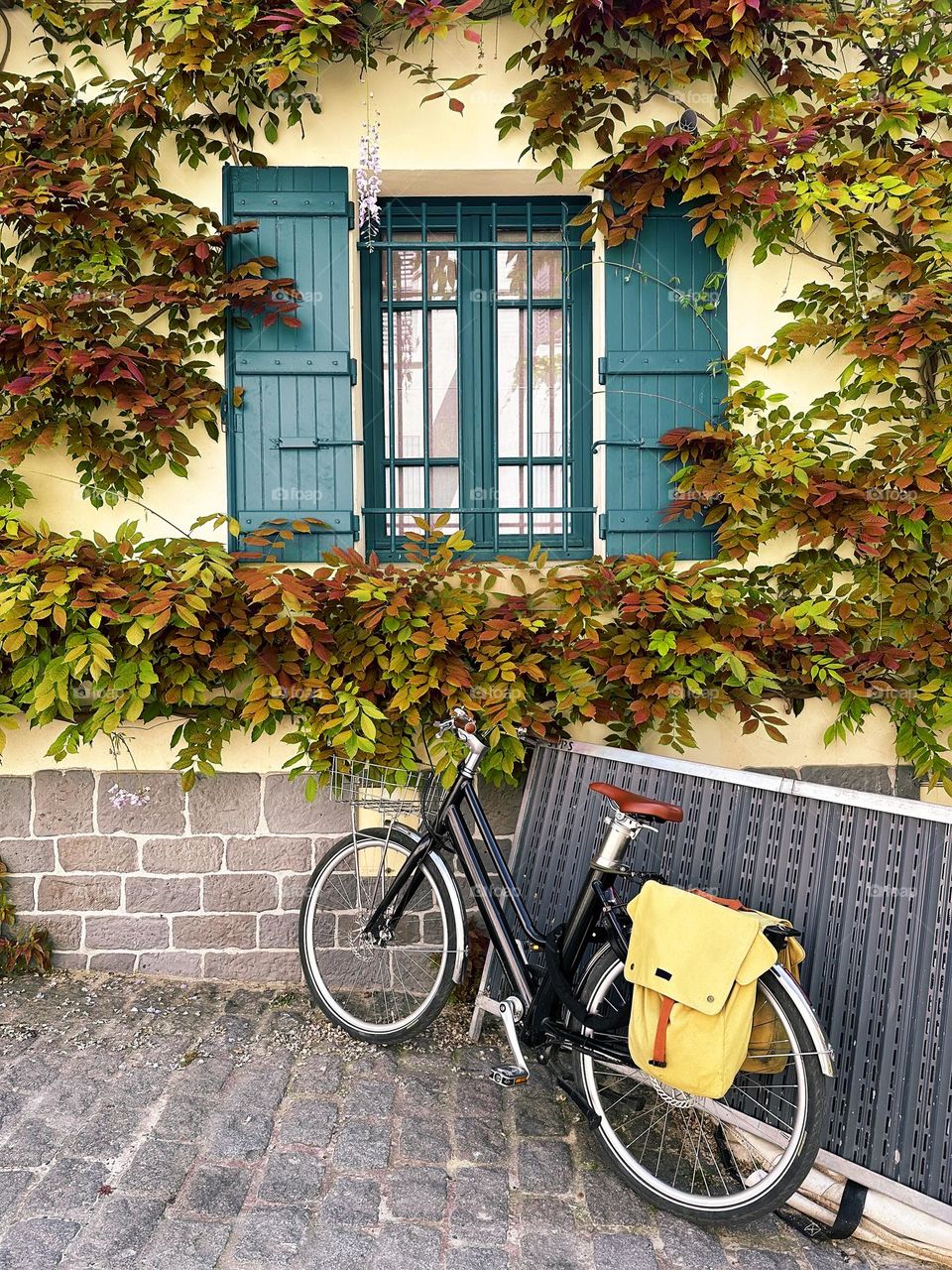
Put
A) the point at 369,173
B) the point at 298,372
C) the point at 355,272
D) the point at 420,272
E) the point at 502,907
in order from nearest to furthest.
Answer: the point at 502,907, the point at 369,173, the point at 298,372, the point at 355,272, the point at 420,272

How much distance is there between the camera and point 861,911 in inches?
92.8

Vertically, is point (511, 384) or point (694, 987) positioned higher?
point (511, 384)

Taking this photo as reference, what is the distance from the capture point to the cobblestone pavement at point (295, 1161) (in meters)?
2.19

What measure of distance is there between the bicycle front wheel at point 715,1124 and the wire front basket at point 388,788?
2.91 feet

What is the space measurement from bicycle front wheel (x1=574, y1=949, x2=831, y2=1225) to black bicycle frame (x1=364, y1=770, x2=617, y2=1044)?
122mm

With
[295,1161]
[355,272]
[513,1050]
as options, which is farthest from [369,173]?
[295,1161]

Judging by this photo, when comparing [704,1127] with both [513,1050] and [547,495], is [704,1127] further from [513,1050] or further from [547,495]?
[547,495]

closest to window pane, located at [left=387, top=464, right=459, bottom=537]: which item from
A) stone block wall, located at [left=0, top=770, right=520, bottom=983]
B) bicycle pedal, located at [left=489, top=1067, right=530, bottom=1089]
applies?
stone block wall, located at [left=0, top=770, right=520, bottom=983]

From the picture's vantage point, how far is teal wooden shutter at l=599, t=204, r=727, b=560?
357cm

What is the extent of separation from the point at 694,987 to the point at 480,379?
2619mm

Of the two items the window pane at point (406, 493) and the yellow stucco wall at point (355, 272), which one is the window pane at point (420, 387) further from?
the yellow stucco wall at point (355, 272)

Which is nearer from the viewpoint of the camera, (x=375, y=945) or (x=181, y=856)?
(x=375, y=945)

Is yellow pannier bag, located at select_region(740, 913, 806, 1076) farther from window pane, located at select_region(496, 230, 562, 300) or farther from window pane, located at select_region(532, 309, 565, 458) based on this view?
window pane, located at select_region(496, 230, 562, 300)

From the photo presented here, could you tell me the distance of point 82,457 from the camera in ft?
11.7
